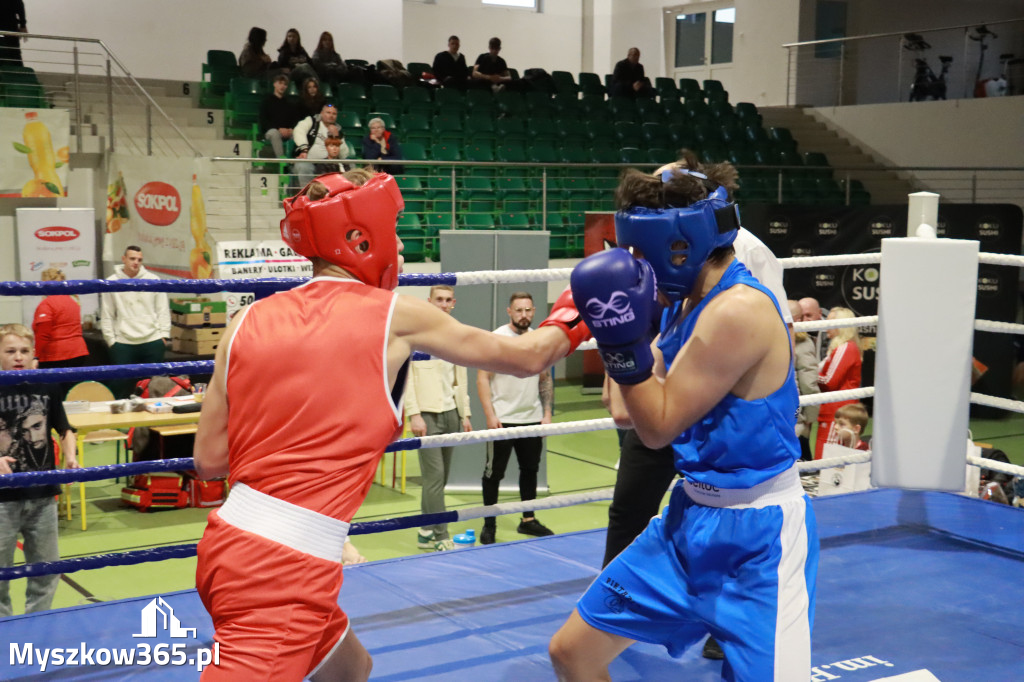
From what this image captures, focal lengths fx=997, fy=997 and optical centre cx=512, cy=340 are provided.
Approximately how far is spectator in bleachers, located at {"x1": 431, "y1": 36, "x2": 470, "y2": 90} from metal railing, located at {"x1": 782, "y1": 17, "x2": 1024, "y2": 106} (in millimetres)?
4746

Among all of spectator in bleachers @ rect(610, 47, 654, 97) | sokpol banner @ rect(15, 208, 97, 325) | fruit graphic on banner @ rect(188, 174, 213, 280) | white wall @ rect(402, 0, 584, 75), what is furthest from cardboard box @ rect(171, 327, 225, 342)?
white wall @ rect(402, 0, 584, 75)

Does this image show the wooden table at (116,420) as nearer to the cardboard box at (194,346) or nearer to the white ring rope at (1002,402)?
the cardboard box at (194,346)

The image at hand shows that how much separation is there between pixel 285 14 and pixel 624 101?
4517 millimetres

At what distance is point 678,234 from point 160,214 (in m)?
7.70

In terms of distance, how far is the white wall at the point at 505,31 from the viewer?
15.7 metres

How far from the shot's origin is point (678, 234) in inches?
71.0

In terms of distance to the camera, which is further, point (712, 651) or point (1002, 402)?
point (1002, 402)

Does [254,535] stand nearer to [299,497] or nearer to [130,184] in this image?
[299,497]

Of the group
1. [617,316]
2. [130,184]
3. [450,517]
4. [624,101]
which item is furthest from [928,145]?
[617,316]

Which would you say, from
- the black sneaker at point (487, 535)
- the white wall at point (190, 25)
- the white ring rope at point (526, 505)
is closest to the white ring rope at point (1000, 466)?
the white ring rope at point (526, 505)

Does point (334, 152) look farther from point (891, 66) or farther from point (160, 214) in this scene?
point (891, 66)

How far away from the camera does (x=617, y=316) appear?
1.65m

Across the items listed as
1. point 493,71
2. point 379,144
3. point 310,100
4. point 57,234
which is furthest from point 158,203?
point 493,71

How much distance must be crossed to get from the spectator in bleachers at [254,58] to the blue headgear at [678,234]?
9.97 metres
